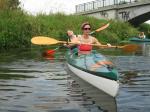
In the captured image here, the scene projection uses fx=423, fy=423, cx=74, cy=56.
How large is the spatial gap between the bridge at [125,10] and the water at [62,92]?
3596 cm

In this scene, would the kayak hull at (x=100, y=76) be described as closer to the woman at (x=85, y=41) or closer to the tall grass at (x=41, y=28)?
the woman at (x=85, y=41)

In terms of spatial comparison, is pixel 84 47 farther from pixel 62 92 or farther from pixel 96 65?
pixel 62 92

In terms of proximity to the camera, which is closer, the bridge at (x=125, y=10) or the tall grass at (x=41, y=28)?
the tall grass at (x=41, y=28)

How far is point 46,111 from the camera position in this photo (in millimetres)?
8086

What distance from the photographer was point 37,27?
27.9 m

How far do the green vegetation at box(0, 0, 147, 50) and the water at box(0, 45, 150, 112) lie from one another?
28.2 ft

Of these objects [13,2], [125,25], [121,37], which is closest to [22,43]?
[13,2]

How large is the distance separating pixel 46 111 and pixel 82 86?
3086 millimetres

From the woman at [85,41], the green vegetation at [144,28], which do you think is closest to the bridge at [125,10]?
the green vegetation at [144,28]

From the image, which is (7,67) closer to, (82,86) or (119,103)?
(82,86)

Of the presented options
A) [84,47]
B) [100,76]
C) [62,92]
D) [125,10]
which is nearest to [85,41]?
[84,47]

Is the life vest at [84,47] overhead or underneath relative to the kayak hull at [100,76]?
overhead

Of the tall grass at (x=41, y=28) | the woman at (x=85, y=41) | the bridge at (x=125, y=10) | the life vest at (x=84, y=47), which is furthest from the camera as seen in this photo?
the bridge at (x=125, y=10)

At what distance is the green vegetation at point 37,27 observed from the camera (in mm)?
23417
